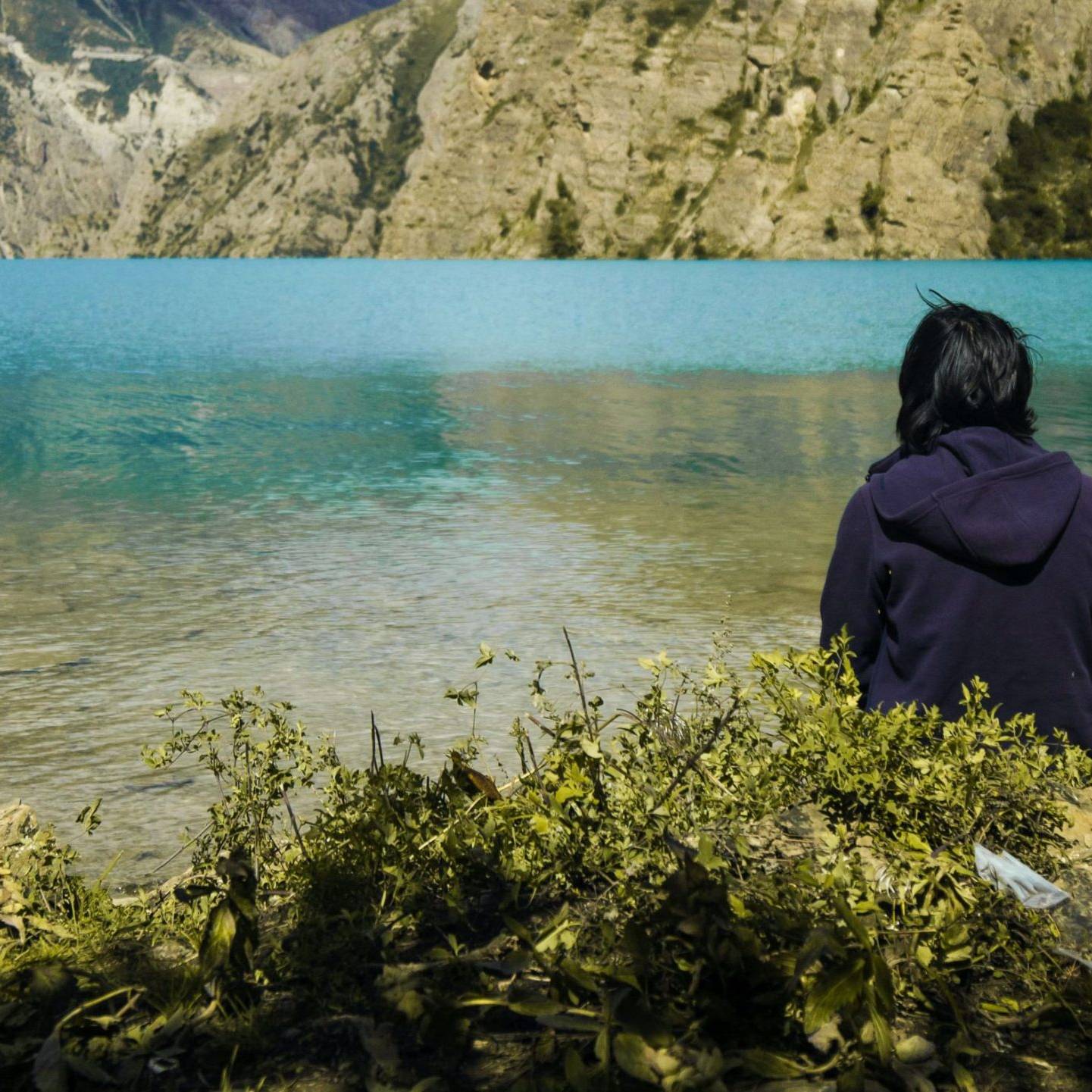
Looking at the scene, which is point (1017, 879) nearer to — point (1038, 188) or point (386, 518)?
point (386, 518)

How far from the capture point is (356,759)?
6.58 metres

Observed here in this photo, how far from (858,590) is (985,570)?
40 centimetres

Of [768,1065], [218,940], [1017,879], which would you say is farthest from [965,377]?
[218,940]

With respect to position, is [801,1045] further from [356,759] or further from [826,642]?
[356,759]

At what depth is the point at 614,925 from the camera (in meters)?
3.16

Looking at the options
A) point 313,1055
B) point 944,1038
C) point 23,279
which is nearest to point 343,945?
point 313,1055

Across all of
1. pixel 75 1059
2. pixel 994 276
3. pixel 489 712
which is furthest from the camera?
pixel 994 276

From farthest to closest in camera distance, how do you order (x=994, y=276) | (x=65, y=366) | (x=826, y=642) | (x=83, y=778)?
(x=994, y=276)
(x=65, y=366)
(x=83, y=778)
(x=826, y=642)

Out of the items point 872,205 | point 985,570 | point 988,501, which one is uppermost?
point 872,205

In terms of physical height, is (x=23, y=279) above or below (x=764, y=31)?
below

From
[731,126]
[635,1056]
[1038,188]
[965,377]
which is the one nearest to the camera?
[635,1056]

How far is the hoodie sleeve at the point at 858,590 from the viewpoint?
4.00 metres

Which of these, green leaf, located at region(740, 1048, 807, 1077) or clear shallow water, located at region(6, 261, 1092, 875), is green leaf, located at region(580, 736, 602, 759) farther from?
clear shallow water, located at region(6, 261, 1092, 875)

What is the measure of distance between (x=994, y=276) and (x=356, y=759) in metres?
82.3
